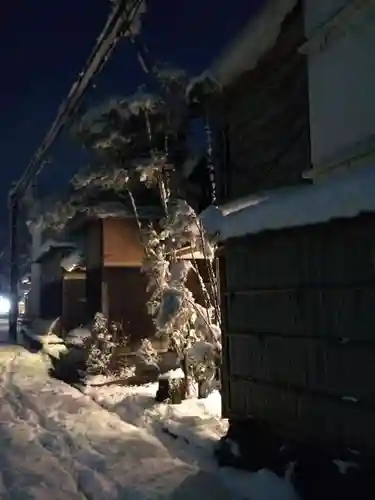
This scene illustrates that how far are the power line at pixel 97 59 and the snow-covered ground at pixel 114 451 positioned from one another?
21.8 feet

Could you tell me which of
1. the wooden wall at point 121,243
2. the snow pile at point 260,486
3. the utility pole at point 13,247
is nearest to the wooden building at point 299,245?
the snow pile at point 260,486

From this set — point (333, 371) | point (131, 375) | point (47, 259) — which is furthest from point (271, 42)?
point (47, 259)

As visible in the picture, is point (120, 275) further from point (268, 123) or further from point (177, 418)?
point (268, 123)

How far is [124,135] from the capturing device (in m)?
13.7

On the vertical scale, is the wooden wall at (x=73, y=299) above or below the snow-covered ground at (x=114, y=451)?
above

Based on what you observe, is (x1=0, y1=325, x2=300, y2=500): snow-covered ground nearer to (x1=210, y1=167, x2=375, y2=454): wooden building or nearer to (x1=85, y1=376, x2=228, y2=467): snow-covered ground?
(x1=85, y1=376, x2=228, y2=467): snow-covered ground

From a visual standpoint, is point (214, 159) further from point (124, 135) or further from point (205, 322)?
point (124, 135)

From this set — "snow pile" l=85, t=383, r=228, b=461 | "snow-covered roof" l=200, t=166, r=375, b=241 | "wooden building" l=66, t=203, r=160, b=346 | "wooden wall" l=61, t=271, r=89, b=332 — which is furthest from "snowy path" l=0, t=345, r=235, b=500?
"wooden wall" l=61, t=271, r=89, b=332

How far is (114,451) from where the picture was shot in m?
7.43

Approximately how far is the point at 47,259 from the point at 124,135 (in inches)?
526

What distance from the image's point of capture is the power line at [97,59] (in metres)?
9.61

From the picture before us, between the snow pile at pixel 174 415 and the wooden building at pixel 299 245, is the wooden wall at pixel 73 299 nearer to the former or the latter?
the snow pile at pixel 174 415

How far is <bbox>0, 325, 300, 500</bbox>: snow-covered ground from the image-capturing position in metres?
5.82

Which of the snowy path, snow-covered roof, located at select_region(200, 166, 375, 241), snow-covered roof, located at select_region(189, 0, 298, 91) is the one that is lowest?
the snowy path
